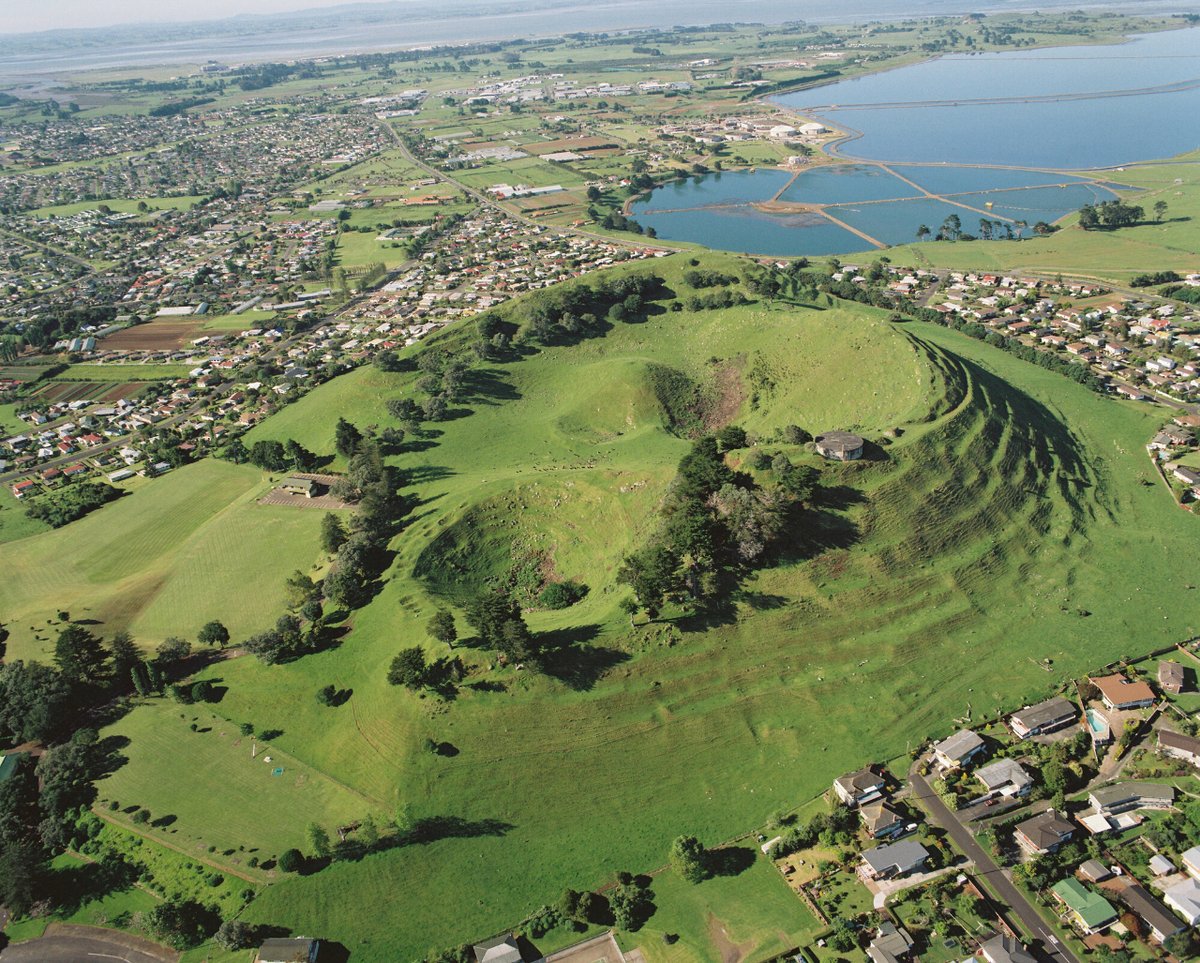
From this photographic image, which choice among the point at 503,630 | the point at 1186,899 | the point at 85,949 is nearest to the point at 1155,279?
the point at 1186,899

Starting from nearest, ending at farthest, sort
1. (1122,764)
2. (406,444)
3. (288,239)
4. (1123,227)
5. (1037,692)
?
1. (1122,764)
2. (1037,692)
3. (406,444)
4. (1123,227)
5. (288,239)

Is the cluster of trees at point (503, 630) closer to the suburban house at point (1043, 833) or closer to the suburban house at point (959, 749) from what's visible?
the suburban house at point (959, 749)

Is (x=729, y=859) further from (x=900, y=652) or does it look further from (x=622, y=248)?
(x=622, y=248)

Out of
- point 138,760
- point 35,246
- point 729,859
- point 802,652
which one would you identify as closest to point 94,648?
point 138,760

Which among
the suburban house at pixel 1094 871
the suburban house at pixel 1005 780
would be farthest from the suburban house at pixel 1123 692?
the suburban house at pixel 1094 871

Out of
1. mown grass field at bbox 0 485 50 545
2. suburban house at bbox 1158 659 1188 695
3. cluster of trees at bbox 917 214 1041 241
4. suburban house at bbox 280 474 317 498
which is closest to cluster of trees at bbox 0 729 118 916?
suburban house at bbox 280 474 317 498

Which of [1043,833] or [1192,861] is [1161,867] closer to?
[1192,861]

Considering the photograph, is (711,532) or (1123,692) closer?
(1123,692)
